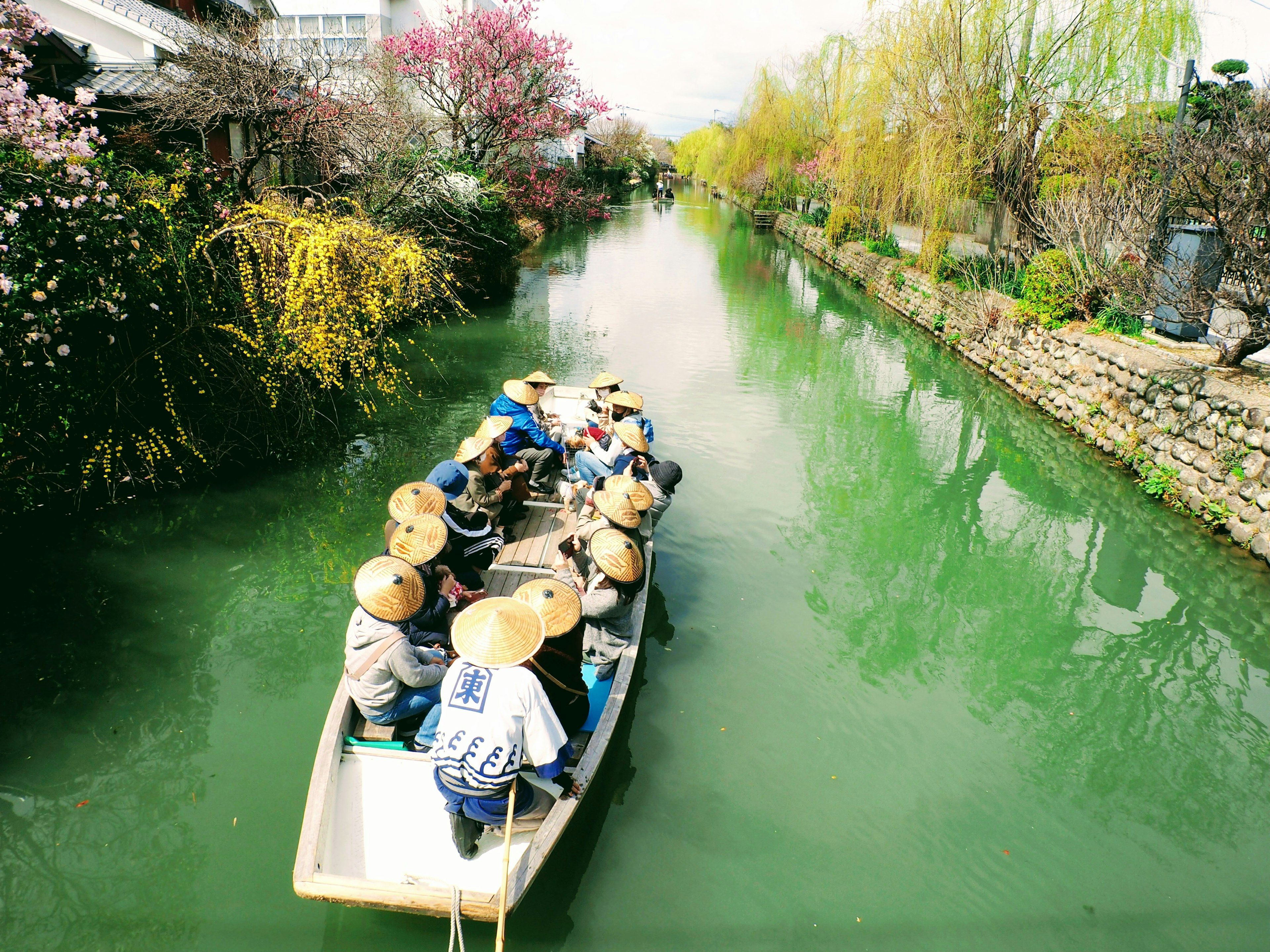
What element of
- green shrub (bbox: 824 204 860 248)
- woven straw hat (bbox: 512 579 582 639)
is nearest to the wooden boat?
woven straw hat (bbox: 512 579 582 639)

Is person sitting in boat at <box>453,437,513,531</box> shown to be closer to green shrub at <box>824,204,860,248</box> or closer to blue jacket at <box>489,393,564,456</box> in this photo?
blue jacket at <box>489,393,564,456</box>

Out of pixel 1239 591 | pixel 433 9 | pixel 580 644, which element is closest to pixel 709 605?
pixel 580 644

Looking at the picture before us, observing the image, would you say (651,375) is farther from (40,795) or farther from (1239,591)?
(40,795)

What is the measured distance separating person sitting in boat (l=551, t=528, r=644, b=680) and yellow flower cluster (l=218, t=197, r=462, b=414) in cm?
425

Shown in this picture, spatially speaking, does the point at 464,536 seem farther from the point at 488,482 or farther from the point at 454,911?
the point at 454,911

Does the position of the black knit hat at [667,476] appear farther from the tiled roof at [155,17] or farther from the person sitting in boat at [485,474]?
the tiled roof at [155,17]

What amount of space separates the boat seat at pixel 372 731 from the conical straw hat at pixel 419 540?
0.85 m

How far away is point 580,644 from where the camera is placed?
3.84m

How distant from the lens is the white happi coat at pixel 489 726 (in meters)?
3.14

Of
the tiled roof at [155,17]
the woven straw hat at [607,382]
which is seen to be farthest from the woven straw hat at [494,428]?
the tiled roof at [155,17]

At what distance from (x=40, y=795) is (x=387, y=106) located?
44.0ft

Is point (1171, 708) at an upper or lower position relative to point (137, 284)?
lower

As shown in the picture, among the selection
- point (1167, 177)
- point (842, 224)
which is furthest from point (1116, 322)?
point (842, 224)

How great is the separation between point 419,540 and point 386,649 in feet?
2.62
